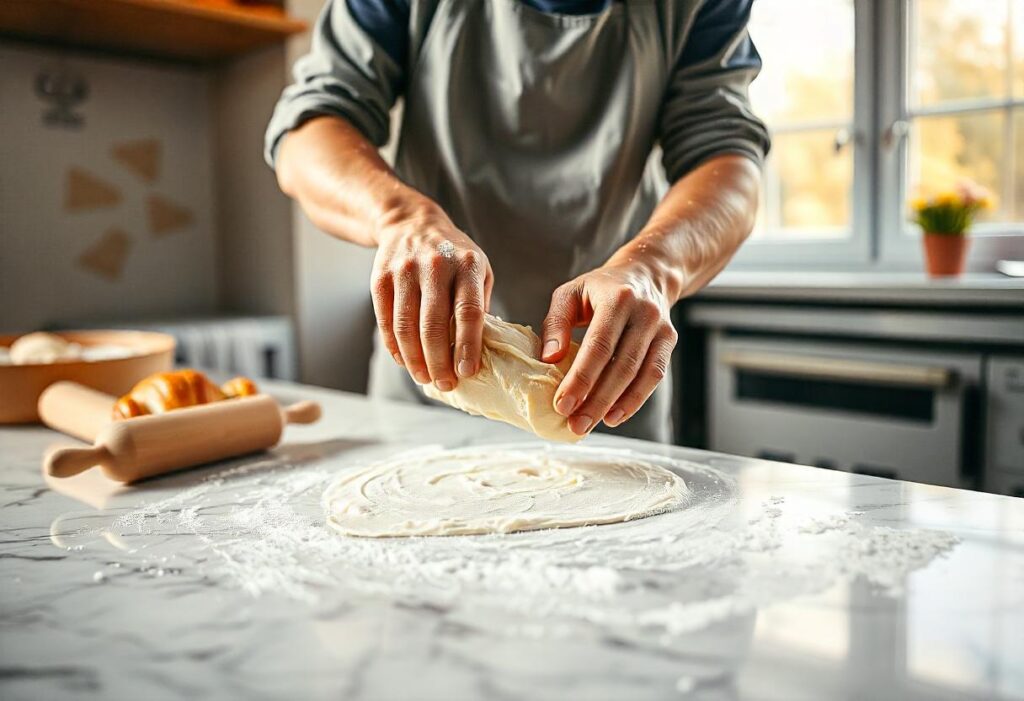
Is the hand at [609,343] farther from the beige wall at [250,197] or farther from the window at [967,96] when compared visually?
the beige wall at [250,197]

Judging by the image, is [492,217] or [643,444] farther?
[492,217]

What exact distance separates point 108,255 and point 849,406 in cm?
218

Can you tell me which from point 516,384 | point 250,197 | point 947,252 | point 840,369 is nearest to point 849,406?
point 840,369

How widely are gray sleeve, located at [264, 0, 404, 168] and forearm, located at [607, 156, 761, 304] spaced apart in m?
0.44

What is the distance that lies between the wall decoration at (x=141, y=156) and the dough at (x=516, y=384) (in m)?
2.22

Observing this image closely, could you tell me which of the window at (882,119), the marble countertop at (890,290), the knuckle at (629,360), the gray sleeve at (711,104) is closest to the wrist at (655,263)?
the knuckle at (629,360)

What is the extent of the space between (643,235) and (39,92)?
2222 millimetres

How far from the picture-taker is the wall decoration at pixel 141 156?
8.68 ft

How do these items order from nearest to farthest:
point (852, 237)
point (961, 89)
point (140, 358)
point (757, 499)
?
point (757, 499) → point (140, 358) → point (961, 89) → point (852, 237)

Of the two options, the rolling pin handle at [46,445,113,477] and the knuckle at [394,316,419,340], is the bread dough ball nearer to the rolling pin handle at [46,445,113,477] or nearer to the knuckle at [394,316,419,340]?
the rolling pin handle at [46,445,113,477]

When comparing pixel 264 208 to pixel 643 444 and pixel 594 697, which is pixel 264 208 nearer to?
pixel 643 444

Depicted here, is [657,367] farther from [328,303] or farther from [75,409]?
[328,303]

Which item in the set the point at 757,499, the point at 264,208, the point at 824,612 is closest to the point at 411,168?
the point at 757,499

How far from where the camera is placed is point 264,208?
8.98 ft
